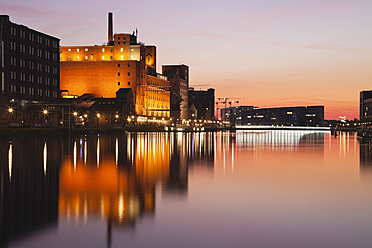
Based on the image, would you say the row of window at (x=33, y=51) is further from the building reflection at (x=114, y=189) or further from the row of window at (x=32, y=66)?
the building reflection at (x=114, y=189)

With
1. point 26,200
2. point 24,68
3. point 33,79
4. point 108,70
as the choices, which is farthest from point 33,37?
point 26,200

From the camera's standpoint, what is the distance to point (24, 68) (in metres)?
118

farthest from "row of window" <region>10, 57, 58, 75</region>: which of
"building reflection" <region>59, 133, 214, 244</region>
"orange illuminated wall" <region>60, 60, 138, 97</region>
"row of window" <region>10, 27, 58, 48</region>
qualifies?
"building reflection" <region>59, 133, 214, 244</region>

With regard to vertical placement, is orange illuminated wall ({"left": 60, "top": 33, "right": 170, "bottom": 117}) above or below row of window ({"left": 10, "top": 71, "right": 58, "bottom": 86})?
above

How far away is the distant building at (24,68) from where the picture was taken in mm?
108250

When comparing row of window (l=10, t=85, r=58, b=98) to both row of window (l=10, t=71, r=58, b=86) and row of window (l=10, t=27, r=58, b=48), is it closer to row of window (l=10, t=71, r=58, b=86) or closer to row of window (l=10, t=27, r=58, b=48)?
row of window (l=10, t=71, r=58, b=86)

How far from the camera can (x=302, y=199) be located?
17.8 m

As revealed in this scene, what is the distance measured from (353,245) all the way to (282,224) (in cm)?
248

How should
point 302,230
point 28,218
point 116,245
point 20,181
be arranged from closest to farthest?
point 116,245
point 302,230
point 28,218
point 20,181

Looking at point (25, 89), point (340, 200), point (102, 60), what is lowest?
point (340, 200)

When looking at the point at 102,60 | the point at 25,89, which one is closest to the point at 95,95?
the point at 102,60

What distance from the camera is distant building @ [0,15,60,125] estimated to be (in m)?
108

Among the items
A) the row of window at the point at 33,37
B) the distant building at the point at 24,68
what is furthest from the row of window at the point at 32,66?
the row of window at the point at 33,37

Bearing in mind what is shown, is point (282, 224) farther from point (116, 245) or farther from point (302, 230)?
point (116, 245)
